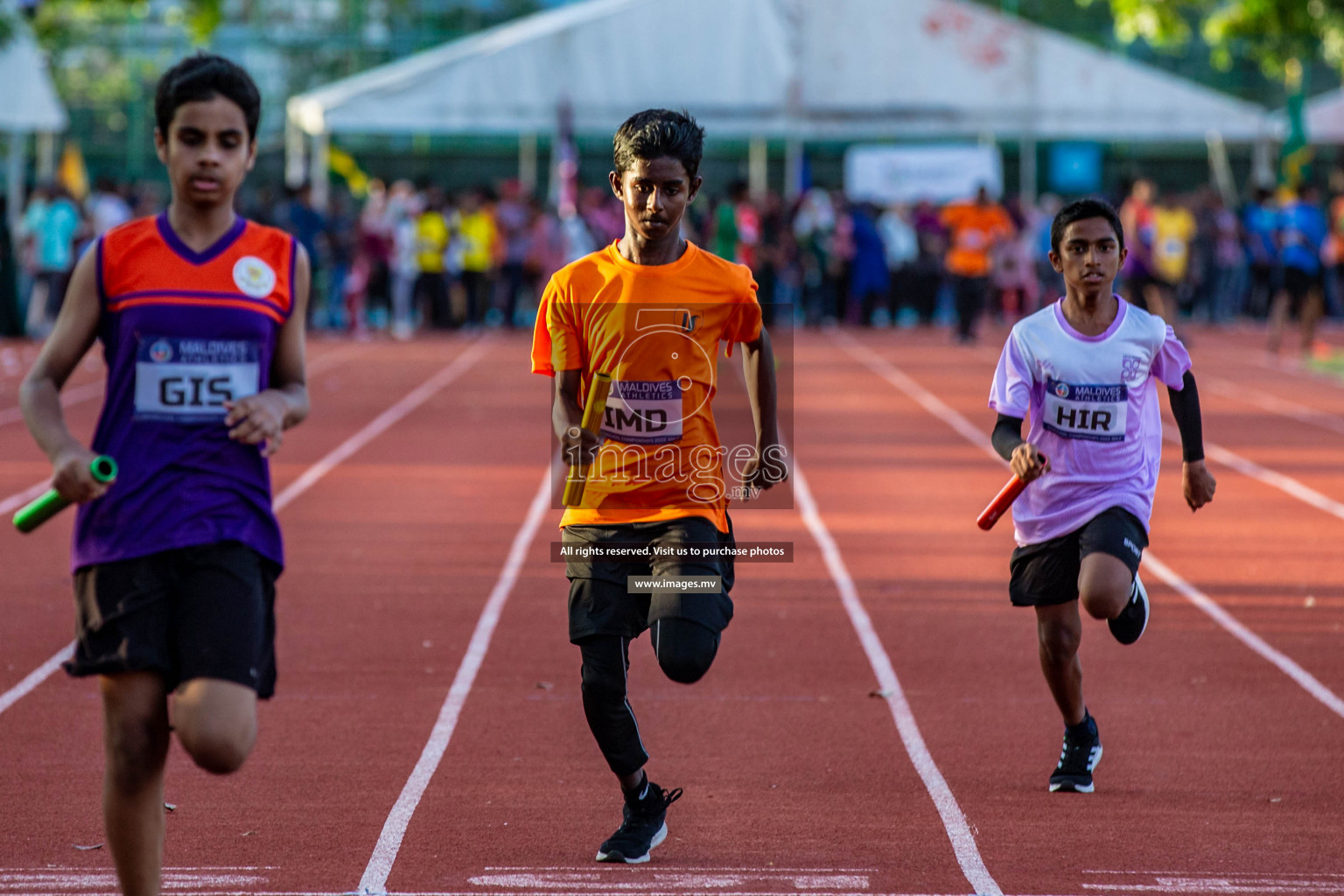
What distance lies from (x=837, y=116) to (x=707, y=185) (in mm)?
5803

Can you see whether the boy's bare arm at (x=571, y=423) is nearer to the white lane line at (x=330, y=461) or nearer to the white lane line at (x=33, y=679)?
the white lane line at (x=33, y=679)

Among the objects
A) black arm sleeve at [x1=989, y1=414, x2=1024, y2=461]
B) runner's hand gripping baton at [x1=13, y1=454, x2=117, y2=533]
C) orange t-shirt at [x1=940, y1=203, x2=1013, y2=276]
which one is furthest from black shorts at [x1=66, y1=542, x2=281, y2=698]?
orange t-shirt at [x1=940, y1=203, x2=1013, y2=276]

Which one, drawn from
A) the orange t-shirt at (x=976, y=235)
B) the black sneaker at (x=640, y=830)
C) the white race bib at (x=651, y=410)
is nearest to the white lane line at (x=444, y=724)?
the black sneaker at (x=640, y=830)

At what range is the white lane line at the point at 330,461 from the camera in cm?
659

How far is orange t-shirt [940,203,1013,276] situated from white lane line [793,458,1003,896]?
40.9 ft

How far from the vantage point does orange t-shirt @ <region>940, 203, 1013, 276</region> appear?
73.9ft

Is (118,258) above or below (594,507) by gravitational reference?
above

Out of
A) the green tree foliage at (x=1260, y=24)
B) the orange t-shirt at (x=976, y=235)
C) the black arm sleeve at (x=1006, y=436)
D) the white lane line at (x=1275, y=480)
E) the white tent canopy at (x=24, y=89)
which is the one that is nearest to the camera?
the black arm sleeve at (x=1006, y=436)

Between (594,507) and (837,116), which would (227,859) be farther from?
(837,116)

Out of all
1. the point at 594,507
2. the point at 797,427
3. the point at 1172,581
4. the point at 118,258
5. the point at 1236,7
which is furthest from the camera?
the point at 1236,7

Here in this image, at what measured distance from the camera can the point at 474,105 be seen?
24391 mm

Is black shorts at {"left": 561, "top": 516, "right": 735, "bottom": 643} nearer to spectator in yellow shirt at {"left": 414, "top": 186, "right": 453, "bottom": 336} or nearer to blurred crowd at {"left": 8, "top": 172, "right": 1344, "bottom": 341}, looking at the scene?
blurred crowd at {"left": 8, "top": 172, "right": 1344, "bottom": 341}

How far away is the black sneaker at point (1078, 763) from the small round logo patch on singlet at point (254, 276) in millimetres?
2802

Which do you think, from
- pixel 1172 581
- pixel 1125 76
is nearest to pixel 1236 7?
pixel 1125 76
